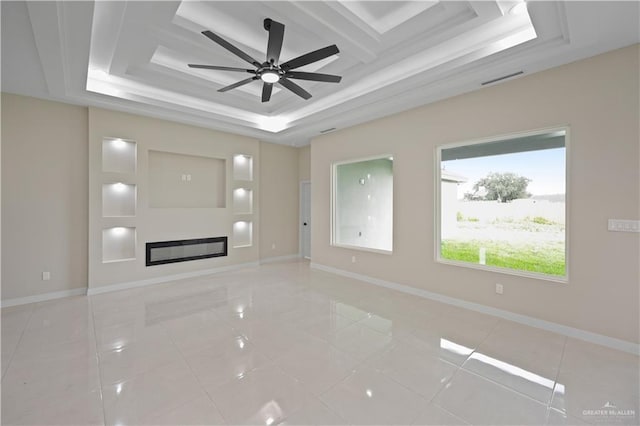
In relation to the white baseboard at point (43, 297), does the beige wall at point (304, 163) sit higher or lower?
higher

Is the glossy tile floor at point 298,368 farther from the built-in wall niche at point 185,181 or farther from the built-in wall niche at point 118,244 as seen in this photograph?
the built-in wall niche at point 185,181

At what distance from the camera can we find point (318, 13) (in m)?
2.60

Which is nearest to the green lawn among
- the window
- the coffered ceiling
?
the window

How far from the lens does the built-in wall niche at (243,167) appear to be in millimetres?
6305

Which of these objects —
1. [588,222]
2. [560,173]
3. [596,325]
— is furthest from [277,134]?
[596,325]

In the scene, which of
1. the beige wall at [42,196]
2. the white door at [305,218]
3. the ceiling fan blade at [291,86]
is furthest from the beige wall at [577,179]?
the beige wall at [42,196]

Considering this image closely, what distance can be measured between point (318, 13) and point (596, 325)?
4282 mm

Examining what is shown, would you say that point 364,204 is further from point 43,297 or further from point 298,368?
point 43,297

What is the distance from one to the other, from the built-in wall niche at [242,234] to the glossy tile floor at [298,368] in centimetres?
251

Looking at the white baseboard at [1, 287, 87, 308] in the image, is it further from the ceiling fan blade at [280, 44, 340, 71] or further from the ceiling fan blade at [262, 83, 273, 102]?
the ceiling fan blade at [280, 44, 340, 71]

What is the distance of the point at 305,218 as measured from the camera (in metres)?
7.41

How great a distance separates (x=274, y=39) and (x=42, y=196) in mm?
4333

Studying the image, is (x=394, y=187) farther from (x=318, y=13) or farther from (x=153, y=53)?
(x=153, y=53)

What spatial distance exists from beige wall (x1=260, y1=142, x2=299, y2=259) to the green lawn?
414 centimetres
